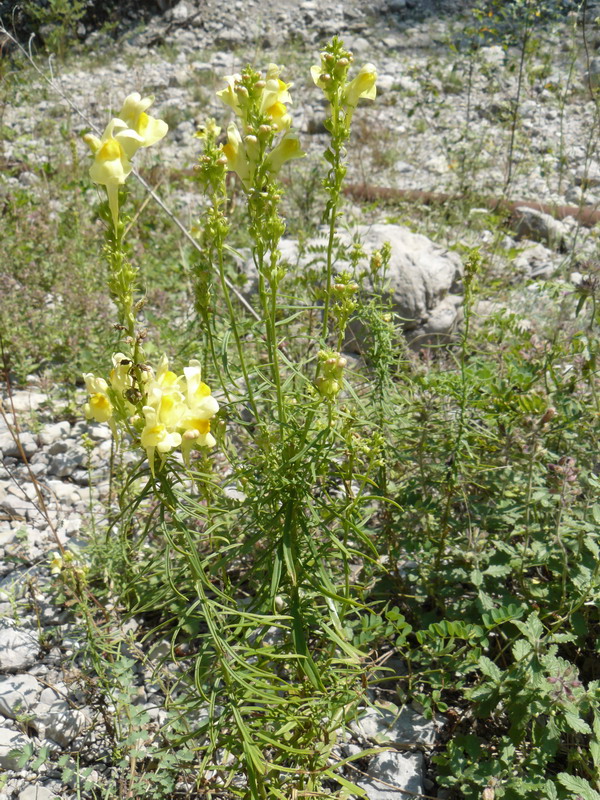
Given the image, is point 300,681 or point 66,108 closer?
point 300,681

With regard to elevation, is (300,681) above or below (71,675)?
above

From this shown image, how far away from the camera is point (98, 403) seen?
4.34ft

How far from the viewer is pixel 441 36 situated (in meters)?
9.64

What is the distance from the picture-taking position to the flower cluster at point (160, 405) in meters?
1.13

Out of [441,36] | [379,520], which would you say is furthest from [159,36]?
[379,520]

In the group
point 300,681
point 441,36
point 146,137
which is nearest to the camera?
point 146,137

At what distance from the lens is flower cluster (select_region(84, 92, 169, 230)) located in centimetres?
115

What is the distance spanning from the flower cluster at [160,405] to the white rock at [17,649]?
1078 mm

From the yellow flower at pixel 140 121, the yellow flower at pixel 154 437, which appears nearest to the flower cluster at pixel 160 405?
the yellow flower at pixel 154 437

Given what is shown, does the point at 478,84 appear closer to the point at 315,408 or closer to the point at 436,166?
the point at 436,166

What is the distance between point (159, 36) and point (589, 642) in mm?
10999

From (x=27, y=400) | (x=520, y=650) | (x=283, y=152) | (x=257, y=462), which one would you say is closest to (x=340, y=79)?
(x=283, y=152)

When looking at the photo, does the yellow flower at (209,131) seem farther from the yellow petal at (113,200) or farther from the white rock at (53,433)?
the white rock at (53,433)

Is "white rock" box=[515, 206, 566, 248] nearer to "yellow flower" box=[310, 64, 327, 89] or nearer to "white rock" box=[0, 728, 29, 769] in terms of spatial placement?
"yellow flower" box=[310, 64, 327, 89]
